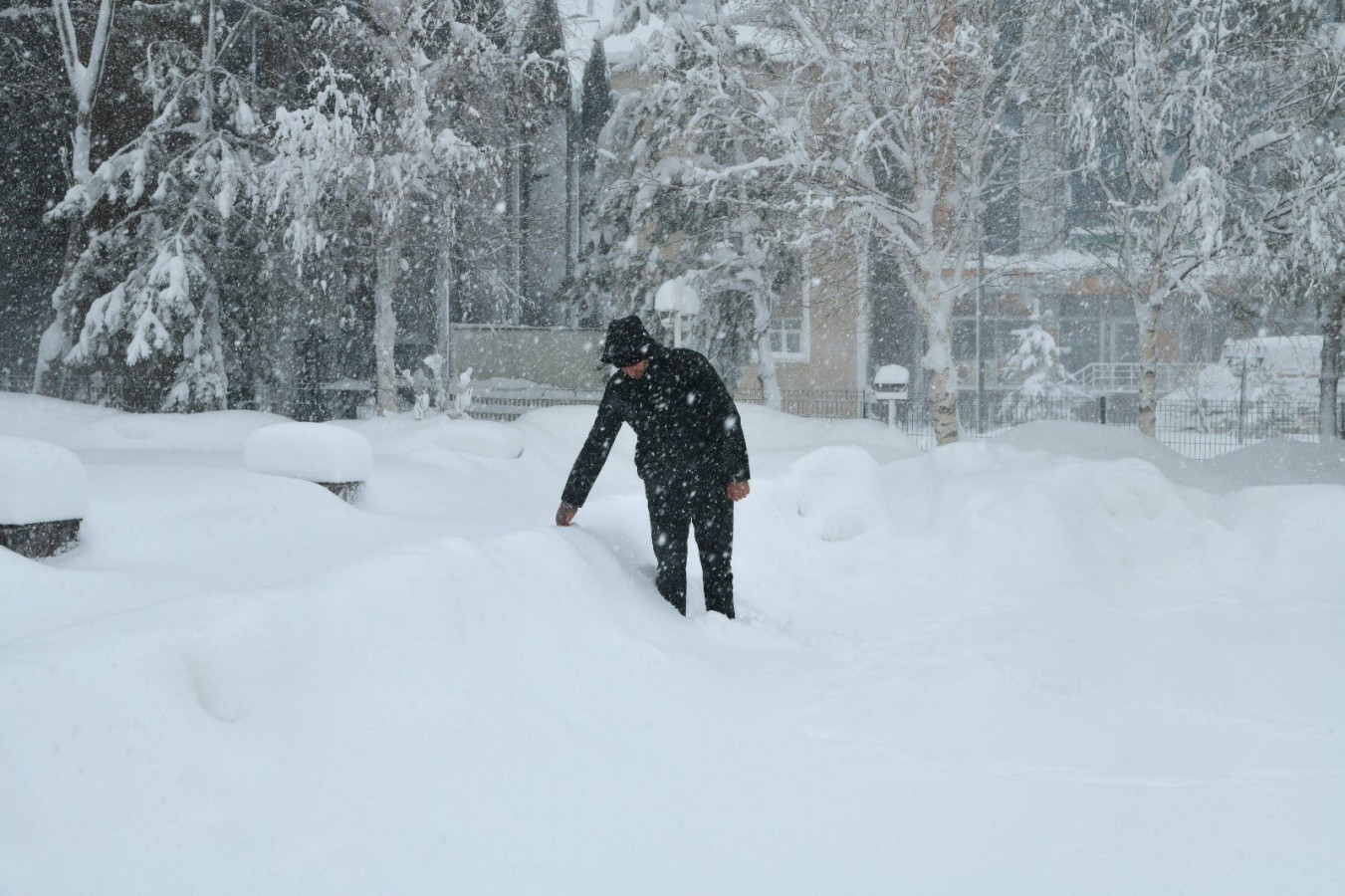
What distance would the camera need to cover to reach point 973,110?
13.0 m

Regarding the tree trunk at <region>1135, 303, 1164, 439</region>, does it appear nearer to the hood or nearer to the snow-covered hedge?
the hood

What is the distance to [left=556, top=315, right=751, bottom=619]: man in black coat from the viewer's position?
5539 mm

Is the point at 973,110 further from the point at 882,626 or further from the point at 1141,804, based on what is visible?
the point at 1141,804

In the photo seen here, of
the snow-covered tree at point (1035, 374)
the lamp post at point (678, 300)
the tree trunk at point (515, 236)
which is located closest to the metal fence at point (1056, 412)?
the snow-covered tree at point (1035, 374)

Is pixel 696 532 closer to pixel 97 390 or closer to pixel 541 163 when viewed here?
pixel 97 390

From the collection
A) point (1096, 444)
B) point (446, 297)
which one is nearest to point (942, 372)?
point (1096, 444)

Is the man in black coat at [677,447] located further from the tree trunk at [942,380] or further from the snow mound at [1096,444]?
the tree trunk at [942,380]

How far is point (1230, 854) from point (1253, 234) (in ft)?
37.0

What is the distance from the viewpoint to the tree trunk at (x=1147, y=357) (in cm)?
1341

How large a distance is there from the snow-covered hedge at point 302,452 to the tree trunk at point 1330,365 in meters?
14.1

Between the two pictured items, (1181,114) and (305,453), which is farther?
(1181,114)

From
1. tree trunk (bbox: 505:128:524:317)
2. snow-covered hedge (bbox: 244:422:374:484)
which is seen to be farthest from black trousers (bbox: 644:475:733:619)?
tree trunk (bbox: 505:128:524:317)

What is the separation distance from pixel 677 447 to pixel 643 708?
169cm

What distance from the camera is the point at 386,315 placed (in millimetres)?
16500
